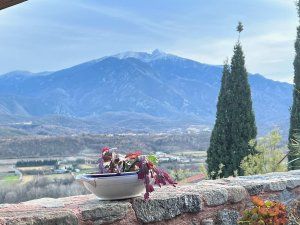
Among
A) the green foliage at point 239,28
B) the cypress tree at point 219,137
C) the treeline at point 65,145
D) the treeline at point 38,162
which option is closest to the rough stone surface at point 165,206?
the cypress tree at point 219,137

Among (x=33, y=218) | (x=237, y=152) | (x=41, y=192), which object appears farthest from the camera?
(x=237, y=152)

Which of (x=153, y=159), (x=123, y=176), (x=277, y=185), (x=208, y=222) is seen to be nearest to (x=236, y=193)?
(x=208, y=222)

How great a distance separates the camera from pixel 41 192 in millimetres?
8062

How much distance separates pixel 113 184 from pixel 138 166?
18 centimetres

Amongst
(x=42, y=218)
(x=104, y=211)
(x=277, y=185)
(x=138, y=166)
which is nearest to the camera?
(x=42, y=218)

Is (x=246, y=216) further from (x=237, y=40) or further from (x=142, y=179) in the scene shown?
(x=237, y=40)

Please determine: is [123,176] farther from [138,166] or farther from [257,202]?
[257,202]

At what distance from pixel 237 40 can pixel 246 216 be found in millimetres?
12852

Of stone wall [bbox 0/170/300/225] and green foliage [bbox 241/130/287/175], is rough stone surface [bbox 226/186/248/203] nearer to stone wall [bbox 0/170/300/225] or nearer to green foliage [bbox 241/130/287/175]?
stone wall [bbox 0/170/300/225]

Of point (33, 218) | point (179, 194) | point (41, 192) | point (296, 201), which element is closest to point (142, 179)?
point (179, 194)

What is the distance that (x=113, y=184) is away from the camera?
293 centimetres

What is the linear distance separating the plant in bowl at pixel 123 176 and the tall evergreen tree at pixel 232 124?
476 inches

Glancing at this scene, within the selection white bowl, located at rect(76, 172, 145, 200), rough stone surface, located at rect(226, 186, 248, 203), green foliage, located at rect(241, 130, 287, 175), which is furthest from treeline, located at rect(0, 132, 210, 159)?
white bowl, located at rect(76, 172, 145, 200)

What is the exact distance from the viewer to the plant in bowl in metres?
2.94
